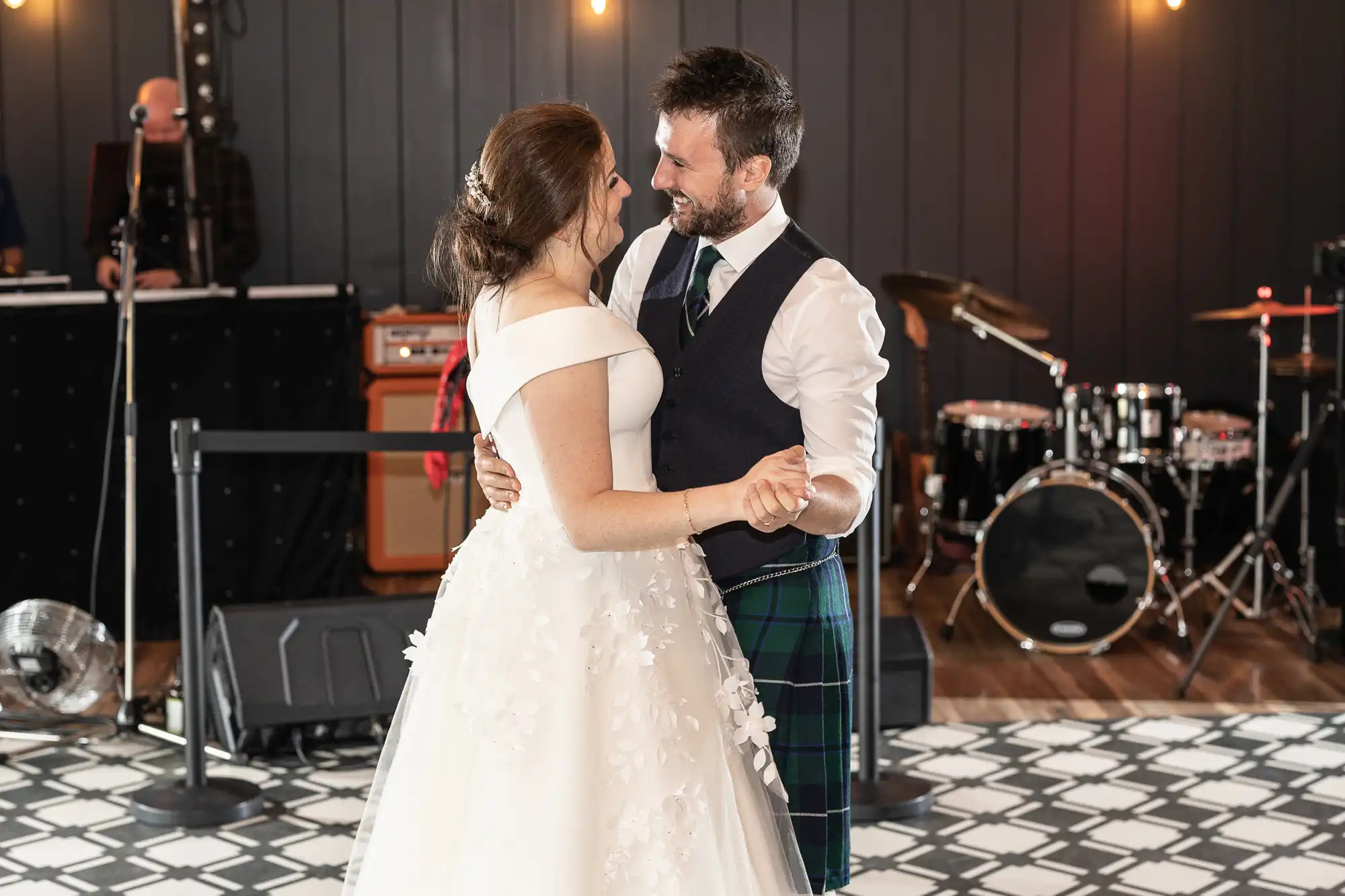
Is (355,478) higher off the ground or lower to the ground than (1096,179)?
lower

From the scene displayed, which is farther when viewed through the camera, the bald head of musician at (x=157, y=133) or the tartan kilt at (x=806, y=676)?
the bald head of musician at (x=157, y=133)

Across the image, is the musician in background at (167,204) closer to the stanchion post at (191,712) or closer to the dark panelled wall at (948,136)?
the dark panelled wall at (948,136)

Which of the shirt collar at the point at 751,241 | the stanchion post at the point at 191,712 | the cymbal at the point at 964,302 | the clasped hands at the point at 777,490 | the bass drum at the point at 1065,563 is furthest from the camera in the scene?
the cymbal at the point at 964,302

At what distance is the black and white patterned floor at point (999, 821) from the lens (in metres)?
3.10

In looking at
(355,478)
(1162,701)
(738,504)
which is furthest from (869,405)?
(355,478)

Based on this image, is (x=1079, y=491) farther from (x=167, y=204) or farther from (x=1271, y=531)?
(x=167, y=204)

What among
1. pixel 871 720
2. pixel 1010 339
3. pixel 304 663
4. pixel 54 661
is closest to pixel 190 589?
pixel 304 663

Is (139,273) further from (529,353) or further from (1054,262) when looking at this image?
(529,353)

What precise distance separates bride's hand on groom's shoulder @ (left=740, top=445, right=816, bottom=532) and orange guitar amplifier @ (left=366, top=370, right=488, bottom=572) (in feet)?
14.7

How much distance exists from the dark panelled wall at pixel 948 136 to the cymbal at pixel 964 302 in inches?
25.2

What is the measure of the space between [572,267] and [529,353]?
0.15 meters

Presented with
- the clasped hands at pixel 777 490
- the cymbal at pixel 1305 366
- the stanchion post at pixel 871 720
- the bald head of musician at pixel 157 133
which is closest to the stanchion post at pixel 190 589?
the stanchion post at pixel 871 720

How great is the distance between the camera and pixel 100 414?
523 centimetres

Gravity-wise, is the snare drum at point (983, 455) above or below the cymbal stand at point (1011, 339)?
below
